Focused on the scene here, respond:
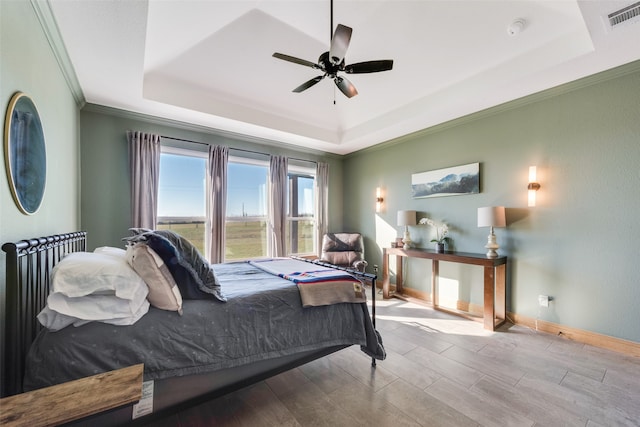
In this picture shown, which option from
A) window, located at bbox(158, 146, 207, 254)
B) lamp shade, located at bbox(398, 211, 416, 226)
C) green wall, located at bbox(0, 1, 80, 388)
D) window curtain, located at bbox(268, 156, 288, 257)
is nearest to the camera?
green wall, located at bbox(0, 1, 80, 388)

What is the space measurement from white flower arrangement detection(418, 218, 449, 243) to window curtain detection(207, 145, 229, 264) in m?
3.16

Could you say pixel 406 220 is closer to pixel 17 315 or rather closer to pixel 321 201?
pixel 321 201

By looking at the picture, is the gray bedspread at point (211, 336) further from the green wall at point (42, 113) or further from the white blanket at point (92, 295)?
A: the green wall at point (42, 113)

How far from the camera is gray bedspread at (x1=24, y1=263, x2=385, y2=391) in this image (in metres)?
1.25

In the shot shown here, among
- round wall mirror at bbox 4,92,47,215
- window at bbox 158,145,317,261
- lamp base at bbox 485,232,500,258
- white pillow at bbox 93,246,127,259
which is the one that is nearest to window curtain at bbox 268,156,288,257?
window at bbox 158,145,317,261

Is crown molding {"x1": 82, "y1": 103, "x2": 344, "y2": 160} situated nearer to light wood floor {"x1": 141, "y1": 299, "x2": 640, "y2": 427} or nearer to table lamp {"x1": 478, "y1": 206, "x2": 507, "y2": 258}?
table lamp {"x1": 478, "y1": 206, "x2": 507, "y2": 258}

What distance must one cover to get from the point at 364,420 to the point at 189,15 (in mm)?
3604

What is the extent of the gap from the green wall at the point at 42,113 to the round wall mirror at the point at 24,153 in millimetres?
48

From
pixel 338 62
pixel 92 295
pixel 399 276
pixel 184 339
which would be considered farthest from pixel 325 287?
pixel 399 276

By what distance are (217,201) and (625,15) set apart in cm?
460

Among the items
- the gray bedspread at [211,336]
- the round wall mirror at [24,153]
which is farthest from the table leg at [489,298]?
the round wall mirror at [24,153]

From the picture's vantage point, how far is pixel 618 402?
187 cm

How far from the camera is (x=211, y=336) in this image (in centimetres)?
160

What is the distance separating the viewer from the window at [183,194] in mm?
3872
